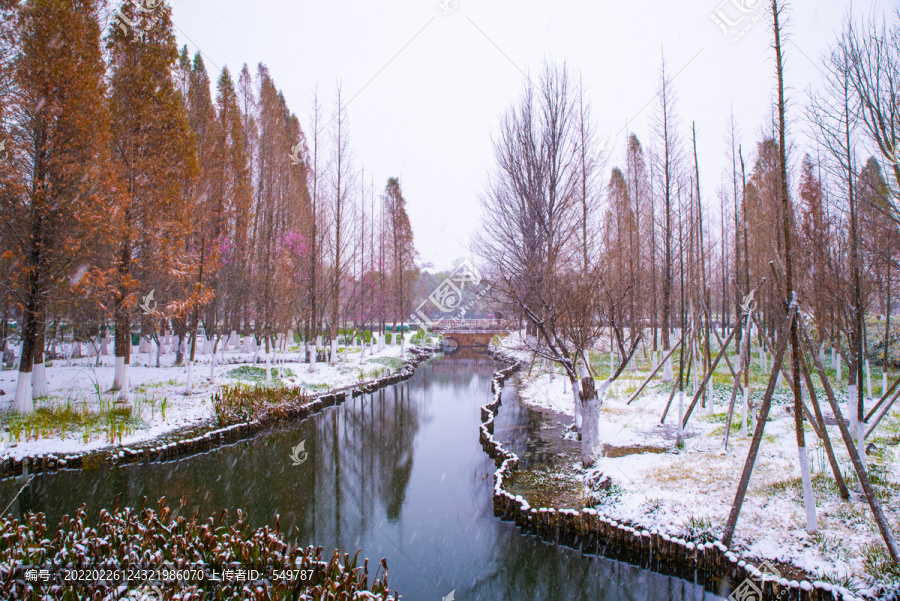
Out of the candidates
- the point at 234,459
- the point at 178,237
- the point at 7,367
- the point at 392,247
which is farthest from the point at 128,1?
the point at 392,247

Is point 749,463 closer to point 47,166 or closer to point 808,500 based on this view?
point 808,500

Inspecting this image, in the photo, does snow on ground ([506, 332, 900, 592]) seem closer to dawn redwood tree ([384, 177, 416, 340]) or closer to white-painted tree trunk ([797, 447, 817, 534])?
white-painted tree trunk ([797, 447, 817, 534])

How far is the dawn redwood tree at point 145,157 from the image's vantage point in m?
10.8

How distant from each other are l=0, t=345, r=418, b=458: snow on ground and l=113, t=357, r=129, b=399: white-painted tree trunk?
214 mm

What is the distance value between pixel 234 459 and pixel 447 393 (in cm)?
884

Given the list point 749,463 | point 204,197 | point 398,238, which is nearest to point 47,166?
point 204,197

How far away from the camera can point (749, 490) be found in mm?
5621

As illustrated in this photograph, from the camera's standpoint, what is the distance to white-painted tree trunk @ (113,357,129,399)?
33.5 ft

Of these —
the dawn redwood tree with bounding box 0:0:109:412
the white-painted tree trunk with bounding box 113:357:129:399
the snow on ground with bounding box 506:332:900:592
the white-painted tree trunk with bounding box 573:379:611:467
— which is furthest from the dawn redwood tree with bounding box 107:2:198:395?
the snow on ground with bounding box 506:332:900:592

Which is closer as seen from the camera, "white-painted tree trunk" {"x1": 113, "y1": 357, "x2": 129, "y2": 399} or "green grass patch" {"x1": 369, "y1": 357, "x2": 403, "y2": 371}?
"white-painted tree trunk" {"x1": 113, "y1": 357, "x2": 129, "y2": 399}

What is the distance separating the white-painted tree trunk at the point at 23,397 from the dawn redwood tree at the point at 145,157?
1.75m

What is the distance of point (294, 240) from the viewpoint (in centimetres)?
2050

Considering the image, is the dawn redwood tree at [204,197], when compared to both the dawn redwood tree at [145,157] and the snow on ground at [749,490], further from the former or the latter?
the snow on ground at [749,490]

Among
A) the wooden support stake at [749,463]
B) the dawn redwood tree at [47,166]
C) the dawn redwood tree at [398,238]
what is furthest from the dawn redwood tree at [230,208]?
the wooden support stake at [749,463]
